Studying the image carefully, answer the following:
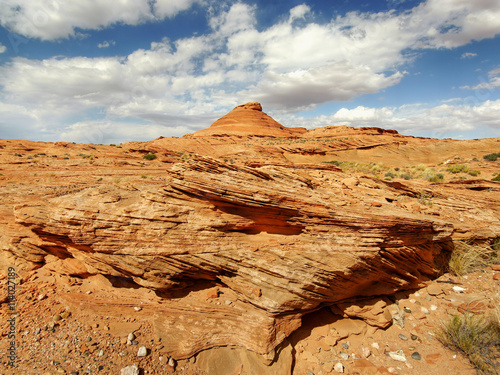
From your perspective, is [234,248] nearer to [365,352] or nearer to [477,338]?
[365,352]

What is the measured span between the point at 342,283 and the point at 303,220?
65.4 inches

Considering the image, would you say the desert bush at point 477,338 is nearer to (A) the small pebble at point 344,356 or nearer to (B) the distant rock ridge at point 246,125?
(A) the small pebble at point 344,356

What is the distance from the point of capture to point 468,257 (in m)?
6.35

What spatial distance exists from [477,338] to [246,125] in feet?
178

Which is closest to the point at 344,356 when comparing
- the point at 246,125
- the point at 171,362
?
the point at 171,362

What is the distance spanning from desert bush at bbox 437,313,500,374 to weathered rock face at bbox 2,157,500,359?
3.85 ft

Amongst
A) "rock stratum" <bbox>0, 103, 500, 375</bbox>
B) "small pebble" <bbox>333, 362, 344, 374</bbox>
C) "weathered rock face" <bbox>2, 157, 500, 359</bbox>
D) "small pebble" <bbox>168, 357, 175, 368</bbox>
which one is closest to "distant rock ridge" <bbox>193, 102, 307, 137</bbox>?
"rock stratum" <bbox>0, 103, 500, 375</bbox>

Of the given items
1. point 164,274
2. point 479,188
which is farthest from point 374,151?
point 164,274

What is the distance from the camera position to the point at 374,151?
1431 inches

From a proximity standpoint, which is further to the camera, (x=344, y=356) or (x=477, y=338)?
(x=344, y=356)

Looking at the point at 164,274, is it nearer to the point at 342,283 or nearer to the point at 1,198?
→ the point at 342,283

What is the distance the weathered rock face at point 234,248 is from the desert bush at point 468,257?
1.32 m

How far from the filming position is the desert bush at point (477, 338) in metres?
4.40

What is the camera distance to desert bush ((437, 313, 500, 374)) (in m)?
4.40
